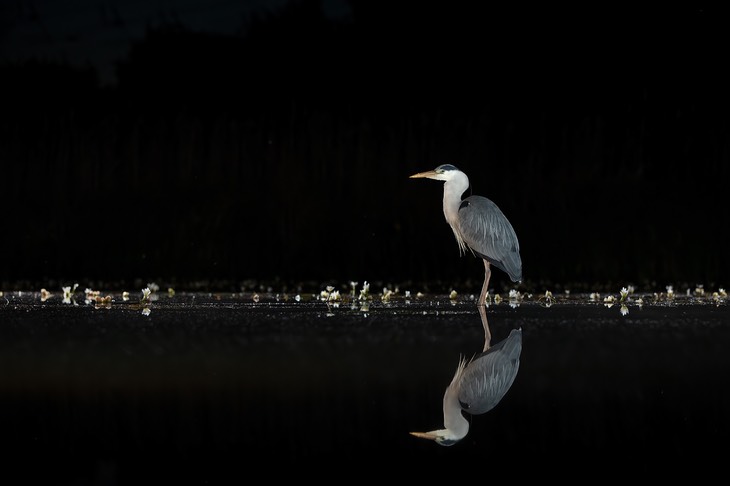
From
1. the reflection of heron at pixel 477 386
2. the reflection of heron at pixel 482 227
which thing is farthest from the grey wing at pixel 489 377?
the reflection of heron at pixel 482 227

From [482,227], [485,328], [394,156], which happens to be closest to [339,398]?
[485,328]

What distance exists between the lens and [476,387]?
520 centimetres

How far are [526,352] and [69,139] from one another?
39.8 feet

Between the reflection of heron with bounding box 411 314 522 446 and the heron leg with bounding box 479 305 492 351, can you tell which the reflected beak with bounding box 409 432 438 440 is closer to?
the reflection of heron with bounding box 411 314 522 446

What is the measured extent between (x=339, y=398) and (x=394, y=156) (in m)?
12.1

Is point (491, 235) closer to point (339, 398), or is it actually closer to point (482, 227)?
point (482, 227)

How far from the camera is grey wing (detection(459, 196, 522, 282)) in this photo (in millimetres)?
12031

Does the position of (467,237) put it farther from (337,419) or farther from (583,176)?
(337,419)

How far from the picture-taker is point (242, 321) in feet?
29.3

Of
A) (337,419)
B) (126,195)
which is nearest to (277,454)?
(337,419)

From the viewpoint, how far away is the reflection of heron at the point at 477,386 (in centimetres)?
404

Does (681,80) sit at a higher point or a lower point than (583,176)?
higher

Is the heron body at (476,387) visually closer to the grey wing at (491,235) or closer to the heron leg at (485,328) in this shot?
the heron leg at (485,328)

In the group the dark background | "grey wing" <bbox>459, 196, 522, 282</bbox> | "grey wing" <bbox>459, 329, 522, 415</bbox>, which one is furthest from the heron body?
the dark background
